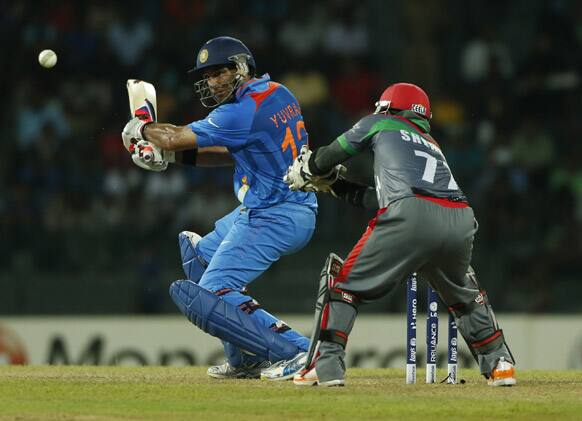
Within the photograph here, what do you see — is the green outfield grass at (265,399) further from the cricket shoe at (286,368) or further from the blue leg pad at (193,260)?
the blue leg pad at (193,260)

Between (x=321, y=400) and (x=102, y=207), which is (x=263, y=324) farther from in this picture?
(x=102, y=207)

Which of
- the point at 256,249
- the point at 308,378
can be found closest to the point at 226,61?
the point at 256,249

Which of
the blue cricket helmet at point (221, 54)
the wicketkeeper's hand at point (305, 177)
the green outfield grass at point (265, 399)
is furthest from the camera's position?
the blue cricket helmet at point (221, 54)

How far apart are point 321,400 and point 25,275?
8068 millimetres

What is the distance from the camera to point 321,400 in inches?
253

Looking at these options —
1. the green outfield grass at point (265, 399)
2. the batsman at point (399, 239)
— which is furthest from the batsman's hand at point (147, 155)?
the green outfield grass at point (265, 399)

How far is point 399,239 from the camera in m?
6.95

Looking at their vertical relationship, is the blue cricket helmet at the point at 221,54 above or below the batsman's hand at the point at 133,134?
above

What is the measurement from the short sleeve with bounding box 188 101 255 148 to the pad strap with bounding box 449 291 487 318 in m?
1.69

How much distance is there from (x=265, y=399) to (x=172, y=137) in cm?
199

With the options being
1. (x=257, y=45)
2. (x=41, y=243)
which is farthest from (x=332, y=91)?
(x=41, y=243)

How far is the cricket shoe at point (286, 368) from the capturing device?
759 cm

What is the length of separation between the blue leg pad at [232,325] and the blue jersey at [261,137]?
72 centimetres

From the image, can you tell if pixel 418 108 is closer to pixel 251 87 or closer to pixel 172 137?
pixel 251 87
